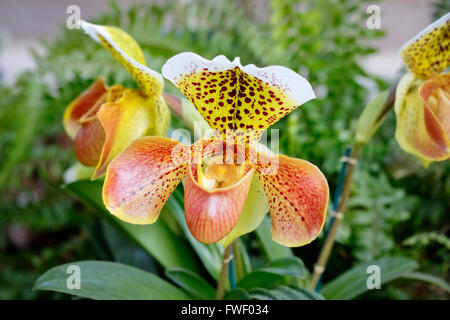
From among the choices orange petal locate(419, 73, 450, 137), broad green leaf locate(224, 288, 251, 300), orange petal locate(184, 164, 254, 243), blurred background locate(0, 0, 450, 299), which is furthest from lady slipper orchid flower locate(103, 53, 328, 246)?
blurred background locate(0, 0, 450, 299)

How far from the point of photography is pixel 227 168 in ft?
1.66

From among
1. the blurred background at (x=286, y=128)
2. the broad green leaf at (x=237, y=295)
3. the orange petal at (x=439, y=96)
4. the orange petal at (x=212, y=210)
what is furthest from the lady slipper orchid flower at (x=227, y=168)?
the blurred background at (x=286, y=128)

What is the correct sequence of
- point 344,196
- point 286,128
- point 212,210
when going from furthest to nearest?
point 286,128 < point 344,196 < point 212,210

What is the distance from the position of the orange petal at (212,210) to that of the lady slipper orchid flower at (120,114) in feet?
0.53

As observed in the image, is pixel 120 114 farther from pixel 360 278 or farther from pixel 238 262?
pixel 360 278

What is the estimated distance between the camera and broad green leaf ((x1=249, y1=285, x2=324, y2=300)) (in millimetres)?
547

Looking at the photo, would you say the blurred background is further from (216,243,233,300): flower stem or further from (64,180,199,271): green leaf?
(216,243,233,300): flower stem

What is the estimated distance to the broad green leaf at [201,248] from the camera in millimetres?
678

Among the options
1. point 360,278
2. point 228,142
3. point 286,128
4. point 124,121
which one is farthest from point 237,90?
point 286,128

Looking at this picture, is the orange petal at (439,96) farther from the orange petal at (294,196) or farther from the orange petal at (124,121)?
the orange petal at (124,121)

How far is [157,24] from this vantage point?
3.66 feet

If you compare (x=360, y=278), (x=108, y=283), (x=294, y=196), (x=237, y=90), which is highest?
(x=237, y=90)

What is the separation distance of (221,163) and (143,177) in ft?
0.35
